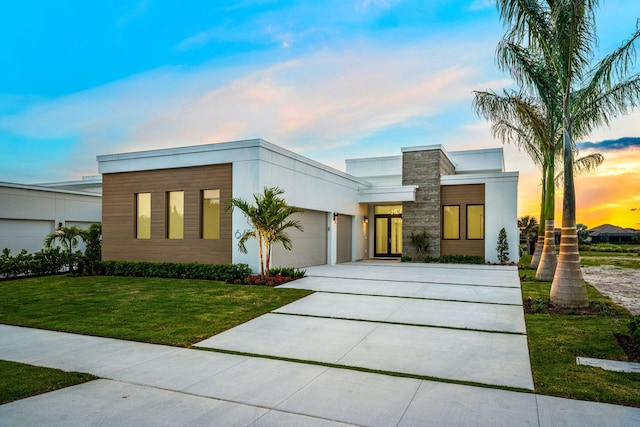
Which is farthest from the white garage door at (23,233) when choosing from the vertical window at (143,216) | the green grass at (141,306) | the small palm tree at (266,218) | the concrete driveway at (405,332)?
the concrete driveway at (405,332)

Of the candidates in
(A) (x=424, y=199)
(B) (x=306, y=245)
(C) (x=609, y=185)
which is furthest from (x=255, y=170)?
(C) (x=609, y=185)

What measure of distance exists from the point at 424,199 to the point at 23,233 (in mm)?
18243

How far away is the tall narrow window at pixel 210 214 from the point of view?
554 inches

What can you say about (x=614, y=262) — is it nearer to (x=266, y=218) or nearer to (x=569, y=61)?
(x=569, y=61)

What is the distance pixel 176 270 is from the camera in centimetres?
1349

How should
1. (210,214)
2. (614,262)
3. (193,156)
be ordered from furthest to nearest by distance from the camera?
(614,262), (193,156), (210,214)

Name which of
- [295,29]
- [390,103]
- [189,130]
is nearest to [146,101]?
[189,130]

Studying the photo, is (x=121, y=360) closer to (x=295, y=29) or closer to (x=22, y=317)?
(x=22, y=317)

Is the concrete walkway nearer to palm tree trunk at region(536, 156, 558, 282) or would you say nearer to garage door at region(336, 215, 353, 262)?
palm tree trunk at region(536, 156, 558, 282)

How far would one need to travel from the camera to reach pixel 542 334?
6.70 meters

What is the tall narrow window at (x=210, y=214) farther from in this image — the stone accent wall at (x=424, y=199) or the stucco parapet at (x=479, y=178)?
the stucco parapet at (x=479, y=178)

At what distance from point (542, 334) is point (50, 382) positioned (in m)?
6.77

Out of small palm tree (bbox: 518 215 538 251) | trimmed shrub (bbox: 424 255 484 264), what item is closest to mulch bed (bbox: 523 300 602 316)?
trimmed shrub (bbox: 424 255 484 264)

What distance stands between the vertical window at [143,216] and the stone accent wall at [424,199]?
39.9 ft
